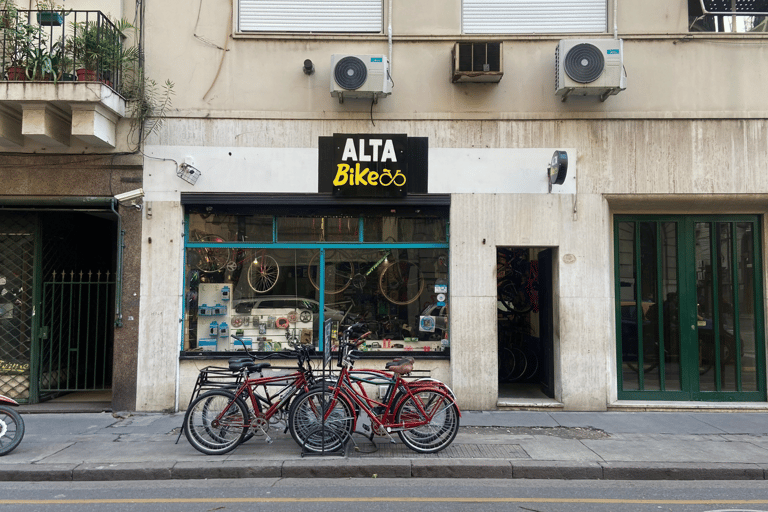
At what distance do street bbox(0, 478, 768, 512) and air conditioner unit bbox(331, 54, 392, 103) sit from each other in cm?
569

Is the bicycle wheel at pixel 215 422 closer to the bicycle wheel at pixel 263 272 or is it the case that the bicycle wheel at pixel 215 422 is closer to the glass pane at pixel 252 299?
the glass pane at pixel 252 299

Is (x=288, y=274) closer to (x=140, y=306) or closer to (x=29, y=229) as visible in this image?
(x=140, y=306)

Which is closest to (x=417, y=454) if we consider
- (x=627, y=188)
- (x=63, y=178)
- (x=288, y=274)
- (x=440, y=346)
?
(x=440, y=346)

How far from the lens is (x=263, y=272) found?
9.62 metres

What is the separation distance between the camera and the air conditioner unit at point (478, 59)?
9008 millimetres

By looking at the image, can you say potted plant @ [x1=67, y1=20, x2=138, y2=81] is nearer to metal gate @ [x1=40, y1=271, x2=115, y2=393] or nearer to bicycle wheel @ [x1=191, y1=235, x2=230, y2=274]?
bicycle wheel @ [x1=191, y1=235, x2=230, y2=274]

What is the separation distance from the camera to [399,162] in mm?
9328

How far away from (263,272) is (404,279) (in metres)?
2.33

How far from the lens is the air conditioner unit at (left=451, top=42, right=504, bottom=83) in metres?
9.01

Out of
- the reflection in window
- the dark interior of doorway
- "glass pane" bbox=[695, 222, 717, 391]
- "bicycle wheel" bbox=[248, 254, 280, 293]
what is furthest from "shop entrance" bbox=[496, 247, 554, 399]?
the dark interior of doorway

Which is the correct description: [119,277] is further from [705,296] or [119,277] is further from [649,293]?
[705,296]

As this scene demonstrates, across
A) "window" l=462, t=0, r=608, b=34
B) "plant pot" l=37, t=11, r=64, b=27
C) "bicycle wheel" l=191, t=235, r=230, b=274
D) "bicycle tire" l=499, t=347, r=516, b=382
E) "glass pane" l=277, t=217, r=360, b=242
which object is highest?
"window" l=462, t=0, r=608, b=34

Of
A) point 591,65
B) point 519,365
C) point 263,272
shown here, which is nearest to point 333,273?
point 263,272

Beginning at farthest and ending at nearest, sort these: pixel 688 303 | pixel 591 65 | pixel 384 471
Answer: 1. pixel 688 303
2. pixel 591 65
3. pixel 384 471
